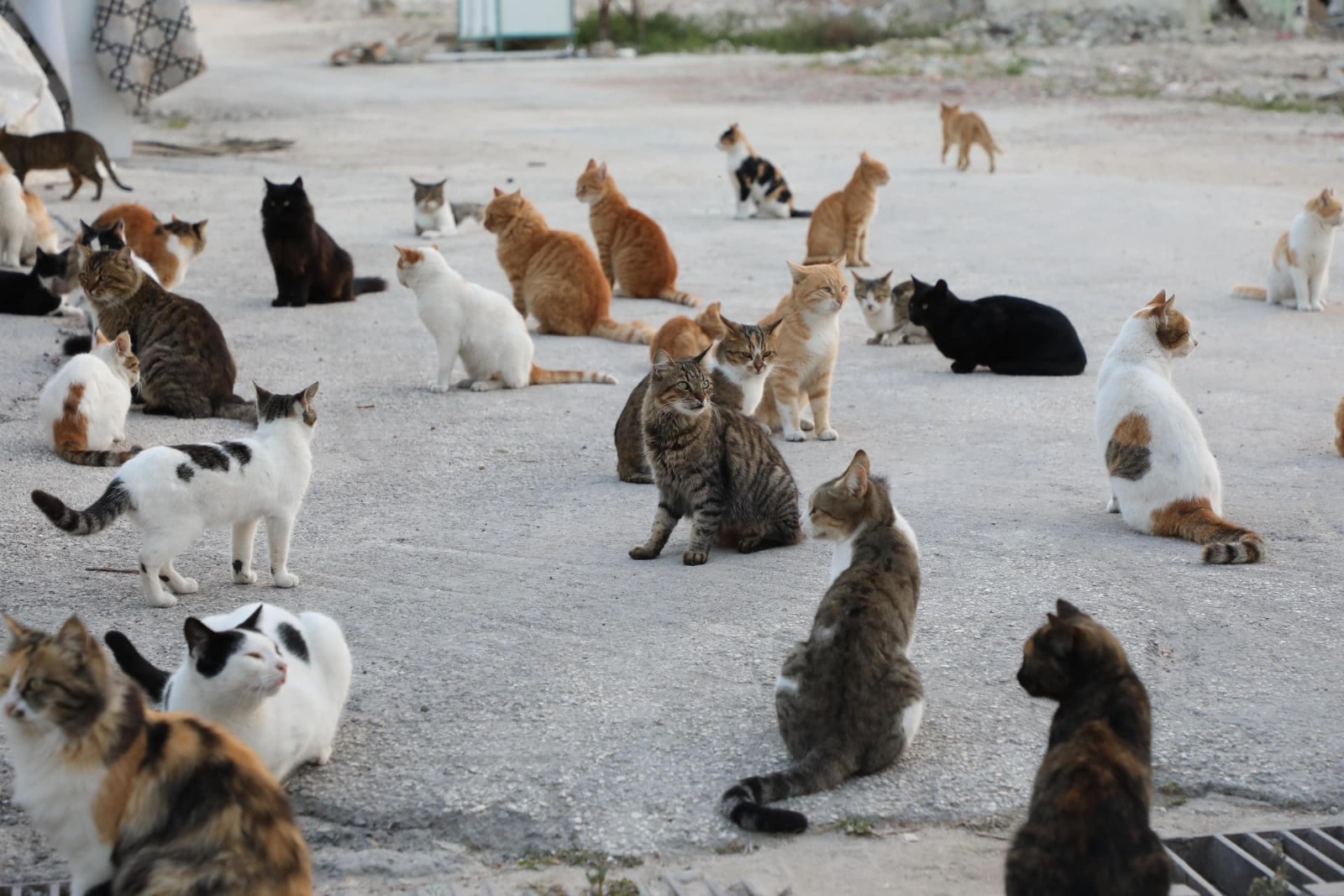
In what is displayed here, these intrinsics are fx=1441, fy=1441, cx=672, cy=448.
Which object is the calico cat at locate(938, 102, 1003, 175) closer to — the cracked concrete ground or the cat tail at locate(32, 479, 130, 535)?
the cracked concrete ground

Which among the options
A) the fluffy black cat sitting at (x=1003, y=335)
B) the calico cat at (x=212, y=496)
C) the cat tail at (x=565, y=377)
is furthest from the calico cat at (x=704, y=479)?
the fluffy black cat sitting at (x=1003, y=335)

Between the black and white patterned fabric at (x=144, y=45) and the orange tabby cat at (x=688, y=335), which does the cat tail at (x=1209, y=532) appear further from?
the black and white patterned fabric at (x=144, y=45)

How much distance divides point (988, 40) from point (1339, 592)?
31.6 meters

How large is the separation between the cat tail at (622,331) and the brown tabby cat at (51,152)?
22.0 feet

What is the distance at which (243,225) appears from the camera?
14.0 meters

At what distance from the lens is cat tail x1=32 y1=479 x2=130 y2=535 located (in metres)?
4.70

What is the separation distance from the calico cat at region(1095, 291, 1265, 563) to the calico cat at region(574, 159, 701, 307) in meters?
Answer: 5.11

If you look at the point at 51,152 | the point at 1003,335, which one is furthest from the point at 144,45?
the point at 1003,335

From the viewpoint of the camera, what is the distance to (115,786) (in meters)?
3.14

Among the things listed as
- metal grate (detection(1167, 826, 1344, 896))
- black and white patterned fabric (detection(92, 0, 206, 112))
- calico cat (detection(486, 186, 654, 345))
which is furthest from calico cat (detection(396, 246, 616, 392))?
black and white patterned fabric (detection(92, 0, 206, 112))

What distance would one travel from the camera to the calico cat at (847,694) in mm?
3826

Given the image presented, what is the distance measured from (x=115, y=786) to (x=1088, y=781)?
211cm

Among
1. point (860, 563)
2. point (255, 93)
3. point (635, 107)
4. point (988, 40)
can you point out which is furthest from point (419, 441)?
point (988, 40)

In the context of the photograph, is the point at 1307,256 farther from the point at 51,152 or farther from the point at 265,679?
the point at 51,152
